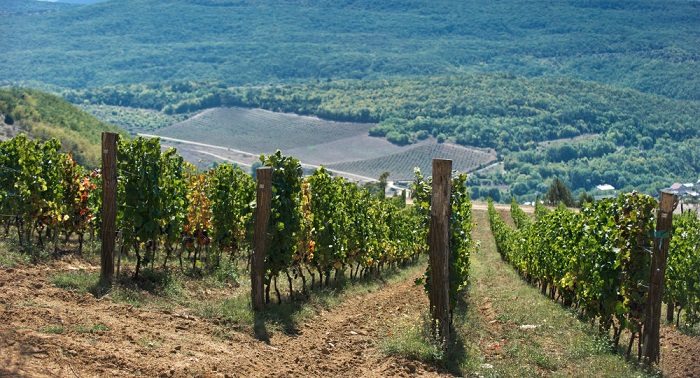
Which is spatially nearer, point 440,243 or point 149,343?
point 149,343

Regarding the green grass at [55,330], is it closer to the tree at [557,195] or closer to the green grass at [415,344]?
the green grass at [415,344]

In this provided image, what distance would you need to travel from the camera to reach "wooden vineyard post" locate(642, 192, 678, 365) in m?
11.7

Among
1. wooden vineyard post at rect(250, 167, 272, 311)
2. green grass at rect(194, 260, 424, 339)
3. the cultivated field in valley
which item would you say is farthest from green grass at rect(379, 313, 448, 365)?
the cultivated field in valley

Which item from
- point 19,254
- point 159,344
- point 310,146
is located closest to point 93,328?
point 159,344

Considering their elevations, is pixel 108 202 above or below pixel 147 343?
above

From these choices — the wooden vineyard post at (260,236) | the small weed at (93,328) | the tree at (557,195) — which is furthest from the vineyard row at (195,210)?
the tree at (557,195)

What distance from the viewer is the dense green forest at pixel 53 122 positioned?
58.8 metres

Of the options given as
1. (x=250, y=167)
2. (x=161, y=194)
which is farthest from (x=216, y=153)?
(x=161, y=194)

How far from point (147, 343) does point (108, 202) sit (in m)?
3.85

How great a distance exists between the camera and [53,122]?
2911 inches

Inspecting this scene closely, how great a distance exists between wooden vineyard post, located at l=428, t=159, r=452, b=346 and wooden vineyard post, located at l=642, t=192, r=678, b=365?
2.89m

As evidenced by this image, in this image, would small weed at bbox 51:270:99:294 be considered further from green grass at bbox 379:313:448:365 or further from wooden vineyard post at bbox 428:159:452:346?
wooden vineyard post at bbox 428:159:452:346

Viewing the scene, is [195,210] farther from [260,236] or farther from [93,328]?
[93,328]

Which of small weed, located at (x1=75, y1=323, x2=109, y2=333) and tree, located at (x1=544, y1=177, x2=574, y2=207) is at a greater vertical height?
small weed, located at (x1=75, y1=323, x2=109, y2=333)
